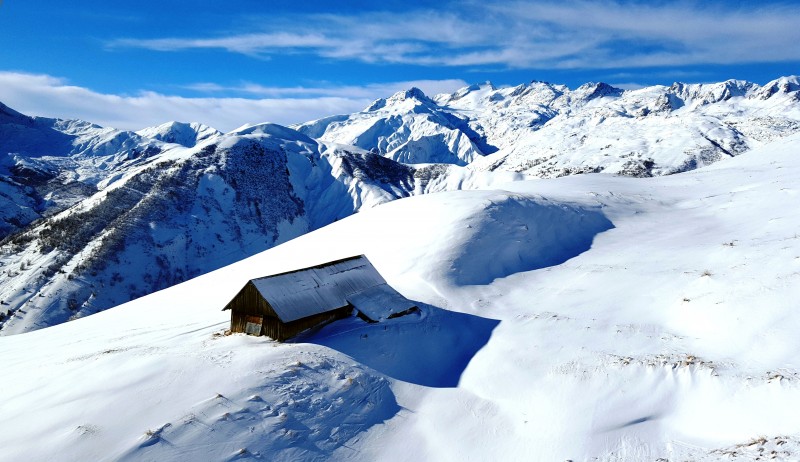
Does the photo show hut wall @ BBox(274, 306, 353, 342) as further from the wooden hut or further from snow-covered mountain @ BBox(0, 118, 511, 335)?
snow-covered mountain @ BBox(0, 118, 511, 335)

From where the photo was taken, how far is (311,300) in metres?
25.8

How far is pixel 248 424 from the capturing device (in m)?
17.0

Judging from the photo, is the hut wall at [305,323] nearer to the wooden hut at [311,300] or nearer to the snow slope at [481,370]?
Result: the wooden hut at [311,300]

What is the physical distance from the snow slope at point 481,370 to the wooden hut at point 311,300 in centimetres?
106

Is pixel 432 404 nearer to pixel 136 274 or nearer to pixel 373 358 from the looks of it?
pixel 373 358

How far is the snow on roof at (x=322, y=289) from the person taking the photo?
80.5 feet

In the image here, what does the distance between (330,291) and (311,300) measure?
5.89 ft

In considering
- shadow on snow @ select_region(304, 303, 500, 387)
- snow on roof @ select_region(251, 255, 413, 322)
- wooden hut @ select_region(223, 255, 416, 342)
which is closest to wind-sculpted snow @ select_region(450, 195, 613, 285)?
shadow on snow @ select_region(304, 303, 500, 387)

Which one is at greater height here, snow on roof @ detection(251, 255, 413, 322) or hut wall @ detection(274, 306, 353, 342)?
snow on roof @ detection(251, 255, 413, 322)

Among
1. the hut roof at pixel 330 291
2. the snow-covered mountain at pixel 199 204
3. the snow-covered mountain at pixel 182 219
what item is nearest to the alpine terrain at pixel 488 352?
the hut roof at pixel 330 291

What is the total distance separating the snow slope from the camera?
52.7 ft

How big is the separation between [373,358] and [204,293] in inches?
991

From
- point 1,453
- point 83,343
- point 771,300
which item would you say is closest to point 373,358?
point 1,453

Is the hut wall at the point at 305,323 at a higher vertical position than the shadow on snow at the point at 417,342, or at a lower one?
higher
